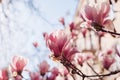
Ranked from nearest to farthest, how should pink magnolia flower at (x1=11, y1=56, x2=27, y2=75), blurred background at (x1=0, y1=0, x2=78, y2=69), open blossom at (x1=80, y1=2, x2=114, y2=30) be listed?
open blossom at (x1=80, y1=2, x2=114, y2=30) < pink magnolia flower at (x1=11, y1=56, x2=27, y2=75) < blurred background at (x1=0, y1=0, x2=78, y2=69)

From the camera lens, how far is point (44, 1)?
5.11 ft

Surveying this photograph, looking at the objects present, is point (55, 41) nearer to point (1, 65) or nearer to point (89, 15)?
point (89, 15)

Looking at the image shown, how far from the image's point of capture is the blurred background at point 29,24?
4.88 ft

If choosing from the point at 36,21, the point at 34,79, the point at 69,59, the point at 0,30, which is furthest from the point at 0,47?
the point at 69,59

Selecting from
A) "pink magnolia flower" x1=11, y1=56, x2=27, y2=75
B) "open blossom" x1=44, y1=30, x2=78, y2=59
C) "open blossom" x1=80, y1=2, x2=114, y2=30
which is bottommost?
"pink magnolia flower" x1=11, y1=56, x2=27, y2=75

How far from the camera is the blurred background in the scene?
1488 mm

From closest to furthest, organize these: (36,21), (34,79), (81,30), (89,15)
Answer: (89,15)
(34,79)
(81,30)
(36,21)

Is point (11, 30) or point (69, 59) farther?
point (11, 30)

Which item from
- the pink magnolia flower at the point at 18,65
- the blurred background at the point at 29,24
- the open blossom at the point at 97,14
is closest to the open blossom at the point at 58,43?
the open blossom at the point at 97,14

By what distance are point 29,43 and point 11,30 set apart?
0.15 meters

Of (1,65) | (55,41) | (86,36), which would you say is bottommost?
(1,65)

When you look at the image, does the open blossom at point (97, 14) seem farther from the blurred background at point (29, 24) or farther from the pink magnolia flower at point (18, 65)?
the blurred background at point (29, 24)

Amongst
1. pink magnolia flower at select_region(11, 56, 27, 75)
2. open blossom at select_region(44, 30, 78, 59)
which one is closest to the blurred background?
pink magnolia flower at select_region(11, 56, 27, 75)

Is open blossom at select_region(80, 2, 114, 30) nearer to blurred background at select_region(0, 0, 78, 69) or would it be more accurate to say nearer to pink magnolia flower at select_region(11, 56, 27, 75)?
pink magnolia flower at select_region(11, 56, 27, 75)
